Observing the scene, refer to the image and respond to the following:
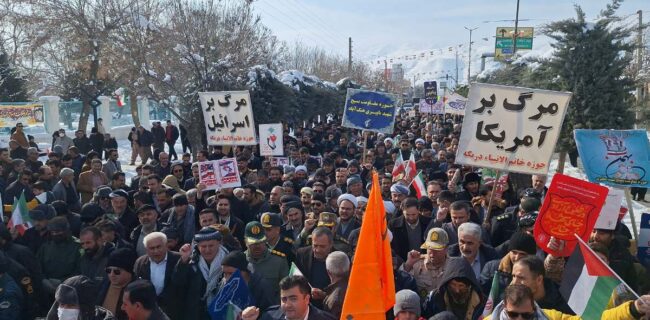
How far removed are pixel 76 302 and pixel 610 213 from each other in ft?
15.1

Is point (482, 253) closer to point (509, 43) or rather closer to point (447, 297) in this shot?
point (447, 297)

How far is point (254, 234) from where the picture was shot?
5.71 m

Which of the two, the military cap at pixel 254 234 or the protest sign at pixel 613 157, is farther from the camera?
the protest sign at pixel 613 157

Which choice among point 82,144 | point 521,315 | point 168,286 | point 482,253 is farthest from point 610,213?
point 82,144

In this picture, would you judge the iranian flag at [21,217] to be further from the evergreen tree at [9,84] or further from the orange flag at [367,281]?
the evergreen tree at [9,84]

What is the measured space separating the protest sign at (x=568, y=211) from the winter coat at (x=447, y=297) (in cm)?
88

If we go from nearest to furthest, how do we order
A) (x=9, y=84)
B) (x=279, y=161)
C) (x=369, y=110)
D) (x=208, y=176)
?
(x=208, y=176), (x=279, y=161), (x=369, y=110), (x=9, y=84)

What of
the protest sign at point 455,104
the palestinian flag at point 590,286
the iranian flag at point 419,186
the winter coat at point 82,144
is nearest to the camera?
the palestinian flag at point 590,286

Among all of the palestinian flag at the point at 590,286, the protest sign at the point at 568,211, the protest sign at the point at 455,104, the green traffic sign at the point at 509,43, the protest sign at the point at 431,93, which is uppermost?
the green traffic sign at the point at 509,43

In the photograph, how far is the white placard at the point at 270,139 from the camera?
1303 cm

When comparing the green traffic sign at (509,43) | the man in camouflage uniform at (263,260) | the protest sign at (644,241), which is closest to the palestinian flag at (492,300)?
the man in camouflage uniform at (263,260)

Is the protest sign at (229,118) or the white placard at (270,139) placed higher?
the protest sign at (229,118)

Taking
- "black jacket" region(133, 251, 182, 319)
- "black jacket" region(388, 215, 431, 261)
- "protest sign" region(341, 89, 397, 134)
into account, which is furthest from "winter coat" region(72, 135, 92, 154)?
"black jacket" region(133, 251, 182, 319)

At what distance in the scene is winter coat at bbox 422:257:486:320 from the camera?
4648 millimetres
